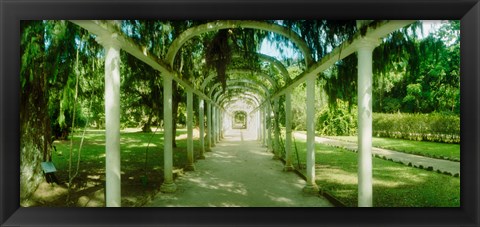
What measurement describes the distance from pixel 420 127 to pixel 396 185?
47.2ft

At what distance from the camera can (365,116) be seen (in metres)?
3.80

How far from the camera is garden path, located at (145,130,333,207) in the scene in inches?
234

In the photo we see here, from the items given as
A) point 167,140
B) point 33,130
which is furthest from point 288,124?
point 33,130

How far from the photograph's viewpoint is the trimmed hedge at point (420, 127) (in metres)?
16.7

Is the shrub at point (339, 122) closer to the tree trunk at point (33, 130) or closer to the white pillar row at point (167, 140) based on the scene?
the white pillar row at point (167, 140)

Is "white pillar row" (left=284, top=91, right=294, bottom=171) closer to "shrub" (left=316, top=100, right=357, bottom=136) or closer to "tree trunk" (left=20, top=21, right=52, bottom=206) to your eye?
"tree trunk" (left=20, top=21, right=52, bottom=206)

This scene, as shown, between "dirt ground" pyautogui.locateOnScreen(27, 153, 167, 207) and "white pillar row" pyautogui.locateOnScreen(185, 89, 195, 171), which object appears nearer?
"dirt ground" pyautogui.locateOnScreen(27, 153, 167, 207)

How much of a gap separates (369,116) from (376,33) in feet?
3.04

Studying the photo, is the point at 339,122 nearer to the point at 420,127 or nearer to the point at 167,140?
the point at 420,127

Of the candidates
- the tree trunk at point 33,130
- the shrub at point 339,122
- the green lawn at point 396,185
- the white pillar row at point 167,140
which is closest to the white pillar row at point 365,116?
the green lawn at point 396,185

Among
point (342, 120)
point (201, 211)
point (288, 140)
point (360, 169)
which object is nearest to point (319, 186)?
point (288, 140)

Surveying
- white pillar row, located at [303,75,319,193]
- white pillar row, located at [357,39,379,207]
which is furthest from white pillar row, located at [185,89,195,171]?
white pillar row, located at [357,39,379,207]

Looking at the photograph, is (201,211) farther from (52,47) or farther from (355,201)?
(52,47)

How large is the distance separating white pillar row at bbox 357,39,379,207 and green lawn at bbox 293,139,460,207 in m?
1.88
